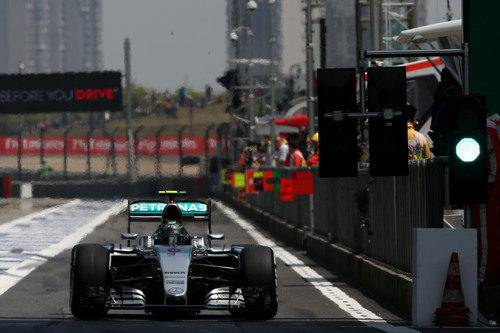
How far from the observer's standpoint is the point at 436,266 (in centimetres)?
1202

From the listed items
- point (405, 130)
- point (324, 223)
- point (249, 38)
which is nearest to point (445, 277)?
point (405, 130)

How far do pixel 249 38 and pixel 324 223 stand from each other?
34.1 metres

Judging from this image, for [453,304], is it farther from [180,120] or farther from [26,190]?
[180,120]

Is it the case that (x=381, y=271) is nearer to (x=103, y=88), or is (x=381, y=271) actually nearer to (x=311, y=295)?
(x=311, y=295)

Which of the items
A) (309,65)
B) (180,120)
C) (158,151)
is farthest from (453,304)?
(180,120)

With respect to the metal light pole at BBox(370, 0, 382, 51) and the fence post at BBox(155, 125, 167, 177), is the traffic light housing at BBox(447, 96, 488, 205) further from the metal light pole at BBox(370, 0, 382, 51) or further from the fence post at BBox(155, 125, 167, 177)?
the fence post at BBox(155, 125, 167, 177)

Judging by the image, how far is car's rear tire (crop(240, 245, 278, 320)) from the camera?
12.7m

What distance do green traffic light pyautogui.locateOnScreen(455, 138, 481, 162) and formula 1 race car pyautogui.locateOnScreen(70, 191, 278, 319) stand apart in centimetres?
247

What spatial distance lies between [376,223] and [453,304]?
17.2ft

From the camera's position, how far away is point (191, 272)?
42.4 feet

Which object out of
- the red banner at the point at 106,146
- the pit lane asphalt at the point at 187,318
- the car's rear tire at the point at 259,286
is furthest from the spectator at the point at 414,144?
the red banner at the point at 106,146

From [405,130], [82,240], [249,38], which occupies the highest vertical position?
[249,38]

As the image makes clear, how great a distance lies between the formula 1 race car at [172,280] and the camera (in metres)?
12.5

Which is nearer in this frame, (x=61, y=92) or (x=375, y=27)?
(x=375, y=27)
